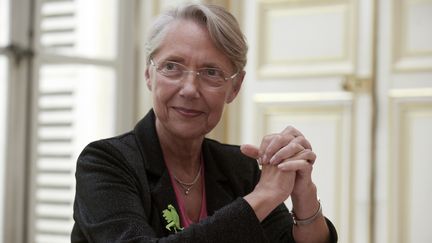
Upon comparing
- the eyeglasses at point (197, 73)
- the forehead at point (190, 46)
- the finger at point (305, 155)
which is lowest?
the finger at point (305, 155)

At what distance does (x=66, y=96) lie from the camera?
300cm

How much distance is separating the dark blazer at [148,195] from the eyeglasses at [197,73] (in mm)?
151

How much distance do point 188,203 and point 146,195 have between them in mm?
161

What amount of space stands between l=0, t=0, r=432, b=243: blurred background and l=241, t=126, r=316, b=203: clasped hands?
1.55 m

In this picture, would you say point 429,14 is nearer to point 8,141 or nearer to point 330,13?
Result: point 330,13

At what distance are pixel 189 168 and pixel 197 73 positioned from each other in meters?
0.27

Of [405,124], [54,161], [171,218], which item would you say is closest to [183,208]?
[171,218]

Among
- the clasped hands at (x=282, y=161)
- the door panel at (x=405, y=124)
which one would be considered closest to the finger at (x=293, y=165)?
the clasped hands at (x=282, y=161)

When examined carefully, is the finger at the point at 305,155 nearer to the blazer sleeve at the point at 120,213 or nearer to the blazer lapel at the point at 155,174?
the blazer sleeve at the point at 120,213

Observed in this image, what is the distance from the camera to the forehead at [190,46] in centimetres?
146

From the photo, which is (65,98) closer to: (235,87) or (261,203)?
(235,87)

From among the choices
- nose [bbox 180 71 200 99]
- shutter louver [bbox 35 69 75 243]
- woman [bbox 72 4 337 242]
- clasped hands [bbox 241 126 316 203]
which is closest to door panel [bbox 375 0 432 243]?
shutter louver [bbox 35 69 75 243]

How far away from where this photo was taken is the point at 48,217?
2887 mm

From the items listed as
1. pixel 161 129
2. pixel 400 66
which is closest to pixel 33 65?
pixel 161 129
